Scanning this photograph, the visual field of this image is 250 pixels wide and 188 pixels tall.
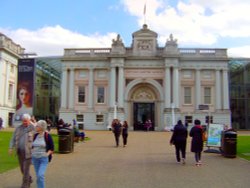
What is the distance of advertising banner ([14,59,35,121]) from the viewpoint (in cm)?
4569

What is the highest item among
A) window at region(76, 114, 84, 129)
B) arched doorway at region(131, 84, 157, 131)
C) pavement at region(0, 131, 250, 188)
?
arched doorway at region(131, 84, 157, 131)

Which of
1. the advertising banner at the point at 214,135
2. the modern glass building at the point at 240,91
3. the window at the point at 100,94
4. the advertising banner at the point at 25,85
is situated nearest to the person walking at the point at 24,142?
the advertising banner at the point at 214,135

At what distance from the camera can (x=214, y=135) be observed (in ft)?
60.6

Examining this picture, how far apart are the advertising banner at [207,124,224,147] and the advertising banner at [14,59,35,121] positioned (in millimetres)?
31904

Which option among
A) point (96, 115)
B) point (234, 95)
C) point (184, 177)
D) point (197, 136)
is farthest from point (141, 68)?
point (184, 177)

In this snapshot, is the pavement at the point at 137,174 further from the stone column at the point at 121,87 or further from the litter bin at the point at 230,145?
the stone column at the point at 121,87

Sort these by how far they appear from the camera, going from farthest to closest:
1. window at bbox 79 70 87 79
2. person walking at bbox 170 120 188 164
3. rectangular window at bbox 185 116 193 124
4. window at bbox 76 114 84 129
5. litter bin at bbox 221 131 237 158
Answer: window at bbox 79 70 87 79
window at bbox 76 114 84 129
rectangular window at bbox 185 116 193 124
litter bin at bbox 221 131 237 158
person walking at bbox 170 120 188 164

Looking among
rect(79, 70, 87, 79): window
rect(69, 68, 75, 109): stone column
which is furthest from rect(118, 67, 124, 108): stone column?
rect(69, 68, 75, 109): stone column

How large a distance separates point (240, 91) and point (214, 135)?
3412 centimetres

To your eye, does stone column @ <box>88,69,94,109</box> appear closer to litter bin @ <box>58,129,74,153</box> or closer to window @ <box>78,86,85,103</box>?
window @ <box>78,86,85,103</box>

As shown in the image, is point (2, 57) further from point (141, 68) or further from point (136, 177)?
point (136, 177)

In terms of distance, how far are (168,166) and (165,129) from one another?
99.1 feet

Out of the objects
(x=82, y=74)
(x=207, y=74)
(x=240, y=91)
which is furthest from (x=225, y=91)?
(x=82, y=74)

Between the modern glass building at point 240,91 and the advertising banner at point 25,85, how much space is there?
28.2 metres
